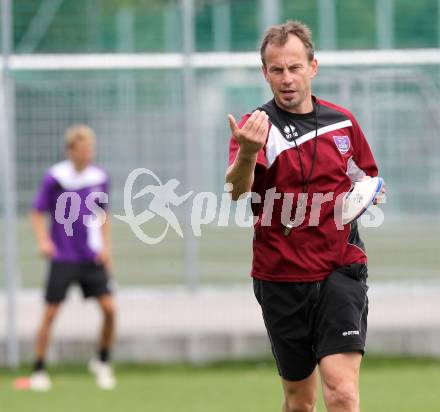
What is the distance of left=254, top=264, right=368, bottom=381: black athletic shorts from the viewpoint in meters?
6.14

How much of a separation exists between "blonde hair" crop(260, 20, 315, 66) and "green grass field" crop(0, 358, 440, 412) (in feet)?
12.1

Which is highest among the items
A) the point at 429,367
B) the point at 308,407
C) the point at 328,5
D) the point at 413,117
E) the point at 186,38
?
the point at 328,5

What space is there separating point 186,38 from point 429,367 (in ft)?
11.6

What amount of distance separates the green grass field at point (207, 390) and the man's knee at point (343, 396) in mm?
3217

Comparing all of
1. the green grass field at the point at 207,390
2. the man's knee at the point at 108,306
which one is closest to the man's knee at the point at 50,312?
the man's knee at the point at 108,306

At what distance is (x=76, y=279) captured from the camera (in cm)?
1082

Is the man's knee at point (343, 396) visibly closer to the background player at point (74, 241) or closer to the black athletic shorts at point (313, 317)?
the black athletic shorts at point (313, 317)

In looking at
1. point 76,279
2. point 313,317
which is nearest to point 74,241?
point 76,279

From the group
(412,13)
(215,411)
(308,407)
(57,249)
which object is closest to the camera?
(308,407)

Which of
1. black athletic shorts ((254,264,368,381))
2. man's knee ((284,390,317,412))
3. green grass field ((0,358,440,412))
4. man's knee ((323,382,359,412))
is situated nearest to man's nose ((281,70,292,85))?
black athletic shorts ((254,264,368,381))

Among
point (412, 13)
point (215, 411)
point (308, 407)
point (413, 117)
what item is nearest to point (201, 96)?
point (413, 117)

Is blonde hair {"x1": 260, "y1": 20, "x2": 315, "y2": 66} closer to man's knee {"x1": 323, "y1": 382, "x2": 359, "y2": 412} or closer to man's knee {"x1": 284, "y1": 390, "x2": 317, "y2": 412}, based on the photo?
man's knee {"x1": 323, "y1": 382, "x2": 359, "y2": 412}

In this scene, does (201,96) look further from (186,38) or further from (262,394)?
(262,394)

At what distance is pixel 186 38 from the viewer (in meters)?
11.7
